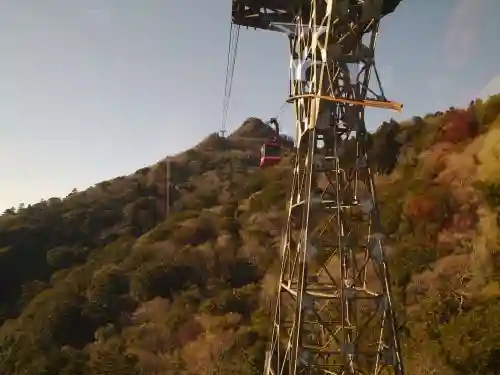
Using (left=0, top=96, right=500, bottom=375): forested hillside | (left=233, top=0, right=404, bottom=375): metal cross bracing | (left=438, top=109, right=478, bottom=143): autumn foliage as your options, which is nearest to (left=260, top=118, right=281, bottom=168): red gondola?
(left=0, top=96, right=500, bottom=375): forested hillside

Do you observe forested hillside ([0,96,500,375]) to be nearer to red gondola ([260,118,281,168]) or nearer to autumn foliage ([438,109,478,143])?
autumn foliage ([438,109,478,143])

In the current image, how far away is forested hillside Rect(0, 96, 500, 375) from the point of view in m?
17.5

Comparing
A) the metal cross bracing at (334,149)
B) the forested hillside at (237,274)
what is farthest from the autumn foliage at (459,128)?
the metal cross bracing at (334,149)

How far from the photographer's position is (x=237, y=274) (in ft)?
98.4

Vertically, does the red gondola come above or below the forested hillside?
above

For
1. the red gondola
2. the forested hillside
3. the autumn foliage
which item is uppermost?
the autumn foliage

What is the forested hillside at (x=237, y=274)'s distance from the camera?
17547mm

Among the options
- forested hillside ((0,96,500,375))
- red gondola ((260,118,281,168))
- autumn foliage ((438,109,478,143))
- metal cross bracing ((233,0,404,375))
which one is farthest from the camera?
autumn foliage ((438,109,478,143))

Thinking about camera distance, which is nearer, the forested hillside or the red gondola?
the forested hillside

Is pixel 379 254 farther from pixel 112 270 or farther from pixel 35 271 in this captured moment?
pixel 35 271

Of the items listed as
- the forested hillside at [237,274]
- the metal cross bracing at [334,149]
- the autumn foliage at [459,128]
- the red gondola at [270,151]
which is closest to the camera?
the metal cross bracing at [334,149]

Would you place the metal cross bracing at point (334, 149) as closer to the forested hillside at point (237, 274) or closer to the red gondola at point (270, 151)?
the forested hillside at point (237, 274)

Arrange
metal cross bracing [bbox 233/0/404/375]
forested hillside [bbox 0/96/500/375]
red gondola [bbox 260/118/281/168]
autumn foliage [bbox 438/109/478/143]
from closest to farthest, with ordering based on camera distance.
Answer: metal cross bracing [bbox 233/0/404/375]
forested hillside [bbox 0/96/500/375]
red gondola [bbox 260/118/281/168]
autumn foliage [bbox 438/109/478/143]

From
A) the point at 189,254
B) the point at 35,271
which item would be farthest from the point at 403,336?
the point at 35,271
